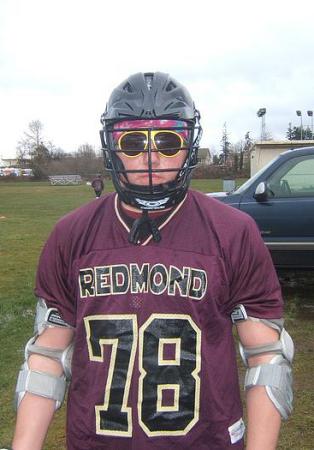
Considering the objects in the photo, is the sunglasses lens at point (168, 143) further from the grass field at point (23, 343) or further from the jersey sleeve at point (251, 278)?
the grass field at point (23, 343)

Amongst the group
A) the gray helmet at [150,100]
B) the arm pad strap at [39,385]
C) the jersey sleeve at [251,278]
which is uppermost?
the gray helmet at [150,100]

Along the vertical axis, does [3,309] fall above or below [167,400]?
below

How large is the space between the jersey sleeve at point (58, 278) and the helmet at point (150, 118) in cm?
29

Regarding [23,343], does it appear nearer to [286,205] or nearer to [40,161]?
[286,205]

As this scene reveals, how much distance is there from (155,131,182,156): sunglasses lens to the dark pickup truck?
4.44m

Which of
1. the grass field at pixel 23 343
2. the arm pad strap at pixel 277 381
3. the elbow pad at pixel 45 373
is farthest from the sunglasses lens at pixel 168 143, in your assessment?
the grass field at pixel 23 343

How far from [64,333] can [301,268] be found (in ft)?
16.7

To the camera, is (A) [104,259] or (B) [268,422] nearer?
(B) [268,422]

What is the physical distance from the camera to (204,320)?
64.7 inches

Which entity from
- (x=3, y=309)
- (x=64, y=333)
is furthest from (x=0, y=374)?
(x=64, y=333)

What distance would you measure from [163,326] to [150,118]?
2.44 feet

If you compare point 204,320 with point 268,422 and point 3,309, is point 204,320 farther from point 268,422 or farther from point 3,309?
point 3,309

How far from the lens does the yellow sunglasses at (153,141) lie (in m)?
1.79

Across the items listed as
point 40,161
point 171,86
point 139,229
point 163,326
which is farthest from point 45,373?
point 40,161
